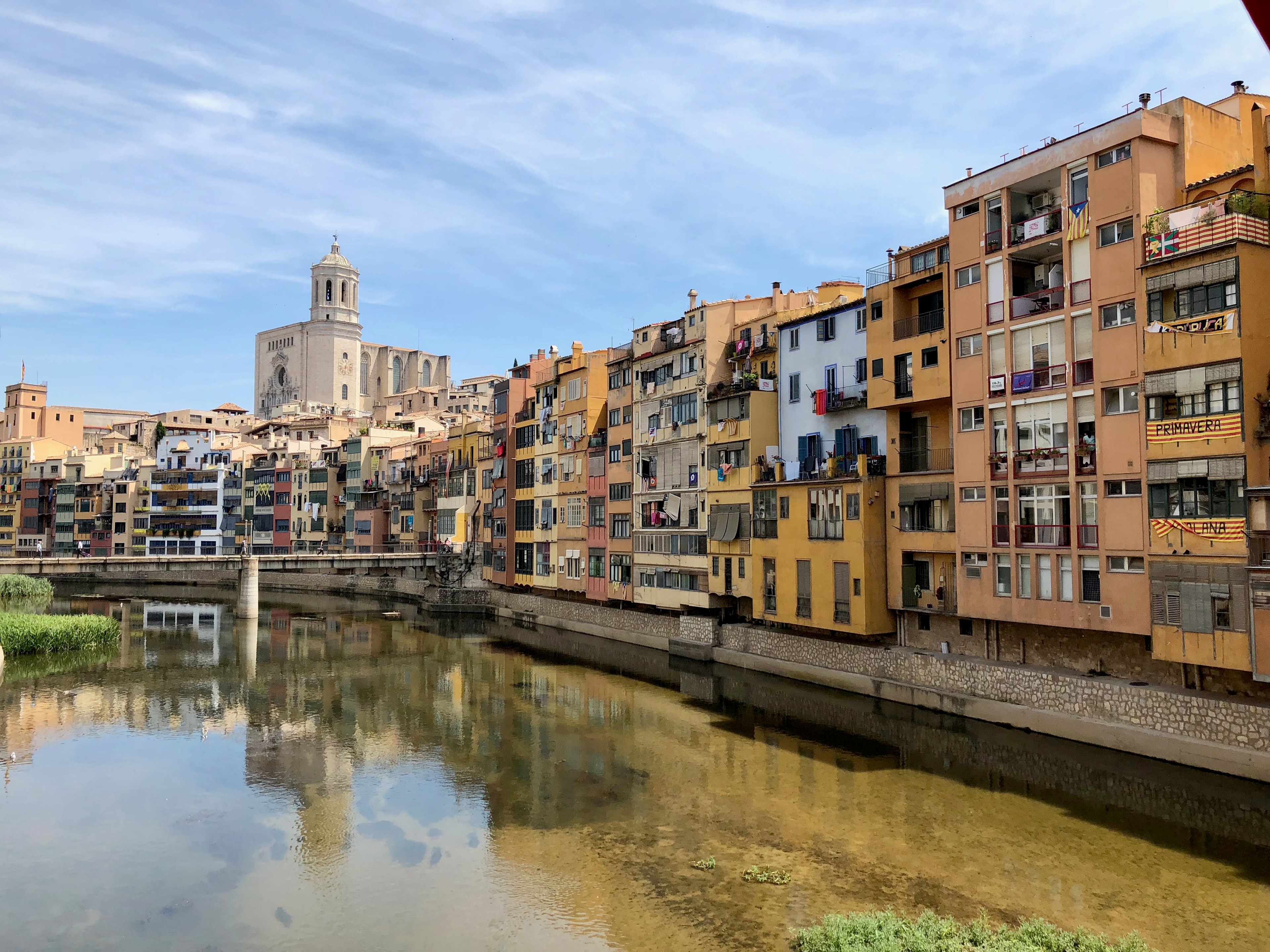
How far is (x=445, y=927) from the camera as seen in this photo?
19266 mm

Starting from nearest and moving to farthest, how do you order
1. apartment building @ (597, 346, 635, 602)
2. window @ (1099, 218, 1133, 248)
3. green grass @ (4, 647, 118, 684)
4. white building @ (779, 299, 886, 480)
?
window @ (1099, 218, 1133, 248)
white building @ (779, 299, 886, 480)
green grass @ (4, 647, 118, 684)
apartment building @ (597, 346, 635, 602)

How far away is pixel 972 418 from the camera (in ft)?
119

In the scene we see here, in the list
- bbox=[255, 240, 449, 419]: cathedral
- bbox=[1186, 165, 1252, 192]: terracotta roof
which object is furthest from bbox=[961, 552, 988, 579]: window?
bbox=[255, 240, 449, 419]: cathedral

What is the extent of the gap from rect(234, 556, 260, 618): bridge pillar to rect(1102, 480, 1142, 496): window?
2497 inches

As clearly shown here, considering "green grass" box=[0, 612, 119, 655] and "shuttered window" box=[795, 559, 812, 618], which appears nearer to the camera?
"shuttered window" box=[795, 559, 812, 618]

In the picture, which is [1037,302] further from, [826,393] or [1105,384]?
[826,393]

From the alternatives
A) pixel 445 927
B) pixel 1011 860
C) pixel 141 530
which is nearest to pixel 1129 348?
pixel 1011 860

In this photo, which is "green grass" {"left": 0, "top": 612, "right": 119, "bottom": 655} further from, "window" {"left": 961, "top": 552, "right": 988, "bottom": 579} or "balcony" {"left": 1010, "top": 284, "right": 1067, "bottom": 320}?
"balcony" {"left": 1010, "top": 284, "right": 1067, "bottom": 320}

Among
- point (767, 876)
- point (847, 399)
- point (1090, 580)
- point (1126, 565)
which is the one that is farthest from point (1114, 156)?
point (767, 876)

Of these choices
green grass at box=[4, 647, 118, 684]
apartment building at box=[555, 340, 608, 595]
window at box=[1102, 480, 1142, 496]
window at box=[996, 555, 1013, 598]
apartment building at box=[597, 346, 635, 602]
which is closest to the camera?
window at box=[1102, 480, 1142, 496]

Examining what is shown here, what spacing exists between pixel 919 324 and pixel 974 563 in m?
10.2

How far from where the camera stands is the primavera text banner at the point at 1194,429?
2748 centimetres

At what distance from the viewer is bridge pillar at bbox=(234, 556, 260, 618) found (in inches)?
2950

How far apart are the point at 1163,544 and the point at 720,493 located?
968 inches
